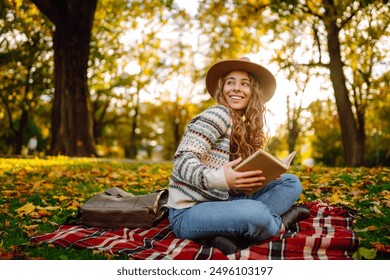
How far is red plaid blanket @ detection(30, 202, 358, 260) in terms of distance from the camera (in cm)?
295

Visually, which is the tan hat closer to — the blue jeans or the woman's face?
the woman's face

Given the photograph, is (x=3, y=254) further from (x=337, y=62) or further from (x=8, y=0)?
(x=337, y=62)

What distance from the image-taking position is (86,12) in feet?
36.7

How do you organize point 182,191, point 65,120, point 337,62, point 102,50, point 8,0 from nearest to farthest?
point 182,191 → point 8,0 → point 65,120 → point 337,62 → point 102,50

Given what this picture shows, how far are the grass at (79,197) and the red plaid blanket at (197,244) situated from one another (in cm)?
10

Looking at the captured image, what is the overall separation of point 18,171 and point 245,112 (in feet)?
15.5

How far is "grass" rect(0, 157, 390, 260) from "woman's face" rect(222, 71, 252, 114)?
4.70 ft

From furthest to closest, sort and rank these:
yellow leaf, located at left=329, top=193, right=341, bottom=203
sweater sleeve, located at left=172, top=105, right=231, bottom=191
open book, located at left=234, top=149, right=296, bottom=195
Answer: yellow leaf, located at left=329, top=193, right=341, bottom=203 < sweater sleeve, located at left=172, top=105, right=231, bottom=191 < open book, located at left=234, top=149, right=296, bottom=195

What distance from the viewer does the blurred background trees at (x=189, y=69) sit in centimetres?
1142

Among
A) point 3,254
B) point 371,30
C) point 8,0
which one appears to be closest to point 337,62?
point 371,30

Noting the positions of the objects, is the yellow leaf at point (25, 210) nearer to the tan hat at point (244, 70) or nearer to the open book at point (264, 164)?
the tan hat at point (244, 70)

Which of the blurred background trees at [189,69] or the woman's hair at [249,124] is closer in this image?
the woman's hair at [249,124]

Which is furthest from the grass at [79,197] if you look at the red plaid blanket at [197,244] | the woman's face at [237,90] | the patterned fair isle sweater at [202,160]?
the woman's face at [237,90]

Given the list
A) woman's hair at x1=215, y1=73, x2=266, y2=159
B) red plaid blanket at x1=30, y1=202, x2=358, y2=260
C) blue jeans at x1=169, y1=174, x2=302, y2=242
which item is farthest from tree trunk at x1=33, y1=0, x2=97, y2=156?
blue jeans at x1=169, y1=174, x2=302, y2=242
